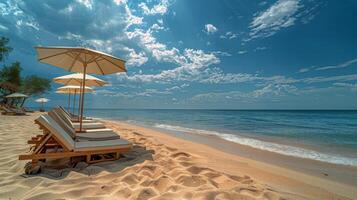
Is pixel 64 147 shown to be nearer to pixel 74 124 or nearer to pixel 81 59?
pixel 81 59

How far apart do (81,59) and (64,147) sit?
2.60m

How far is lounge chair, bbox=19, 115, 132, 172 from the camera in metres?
3.64

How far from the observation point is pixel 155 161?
4.45 meters

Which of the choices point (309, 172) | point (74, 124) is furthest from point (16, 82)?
point (309, 172)

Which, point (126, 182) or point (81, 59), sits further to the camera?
point (81, 59)

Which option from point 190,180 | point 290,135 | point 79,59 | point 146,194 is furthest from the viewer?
point 290,135

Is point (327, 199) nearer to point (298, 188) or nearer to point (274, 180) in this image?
point (298, 188)

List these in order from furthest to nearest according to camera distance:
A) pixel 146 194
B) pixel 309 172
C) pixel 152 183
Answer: pixel 309 172 < pixel 152 183 < pixel 146 194

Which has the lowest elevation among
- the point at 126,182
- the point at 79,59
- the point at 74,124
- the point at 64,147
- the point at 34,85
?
the point at 126,182

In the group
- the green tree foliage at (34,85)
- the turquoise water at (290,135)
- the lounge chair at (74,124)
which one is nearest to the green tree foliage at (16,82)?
the green tree foliage at (34,85)

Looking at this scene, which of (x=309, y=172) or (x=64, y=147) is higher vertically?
(x=64, y=147)

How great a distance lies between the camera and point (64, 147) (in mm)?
3826

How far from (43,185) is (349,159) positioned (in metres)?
8.65

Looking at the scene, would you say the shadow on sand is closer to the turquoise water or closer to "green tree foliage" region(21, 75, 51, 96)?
the turquoise water
